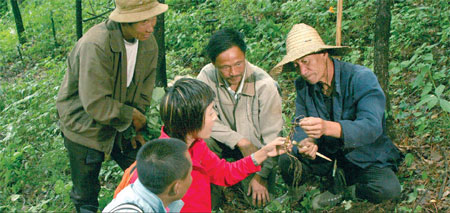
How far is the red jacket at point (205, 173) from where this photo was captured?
2.73 meters

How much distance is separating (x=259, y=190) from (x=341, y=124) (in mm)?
1050

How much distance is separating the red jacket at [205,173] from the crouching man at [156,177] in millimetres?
522

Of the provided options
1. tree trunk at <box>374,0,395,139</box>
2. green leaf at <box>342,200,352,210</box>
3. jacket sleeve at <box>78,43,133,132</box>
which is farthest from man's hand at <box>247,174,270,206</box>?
tree trunk at <box>374,0,395,139</box>

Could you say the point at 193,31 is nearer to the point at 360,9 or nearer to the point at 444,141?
the point at 360,9

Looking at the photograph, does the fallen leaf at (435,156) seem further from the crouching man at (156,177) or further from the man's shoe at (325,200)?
the crouching man at (156,177)

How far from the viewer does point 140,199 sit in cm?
209

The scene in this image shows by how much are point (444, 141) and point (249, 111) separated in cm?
204

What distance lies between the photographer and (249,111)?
383cm

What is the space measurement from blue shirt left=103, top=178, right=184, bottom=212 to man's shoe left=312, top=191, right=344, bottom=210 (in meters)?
1.84

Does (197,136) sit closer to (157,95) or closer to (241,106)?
(241,106)

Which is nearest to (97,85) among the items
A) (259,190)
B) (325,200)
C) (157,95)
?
(157,95)

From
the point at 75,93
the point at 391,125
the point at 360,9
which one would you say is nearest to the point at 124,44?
the point at 75,93

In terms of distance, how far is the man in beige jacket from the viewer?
3.54 meters

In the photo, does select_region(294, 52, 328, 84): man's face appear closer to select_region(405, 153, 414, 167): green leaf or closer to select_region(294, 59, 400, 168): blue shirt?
select_region(294, 59, 400, 168): blue shirt
